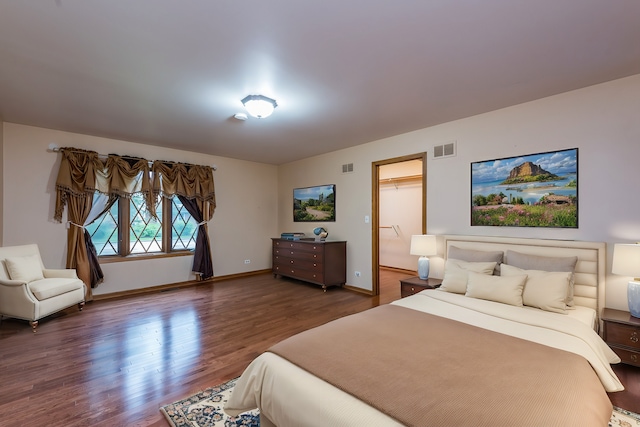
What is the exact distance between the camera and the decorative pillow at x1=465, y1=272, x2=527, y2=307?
2.43 meters

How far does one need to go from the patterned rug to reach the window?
359 centimetres

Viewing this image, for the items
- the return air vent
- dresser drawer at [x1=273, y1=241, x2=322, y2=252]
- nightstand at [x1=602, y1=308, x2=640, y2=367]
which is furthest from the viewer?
dresser drawer at [x1=273, y1=241, x2=322, y2=252]

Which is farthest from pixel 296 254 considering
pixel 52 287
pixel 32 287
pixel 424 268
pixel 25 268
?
pixel 25 268

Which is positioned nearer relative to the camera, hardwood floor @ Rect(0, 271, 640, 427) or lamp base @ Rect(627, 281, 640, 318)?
hardwood floor @ Rect(0, 271, 640, 427)

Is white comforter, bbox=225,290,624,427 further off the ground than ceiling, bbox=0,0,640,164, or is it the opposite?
ceiling, bbox=0,0,640,164

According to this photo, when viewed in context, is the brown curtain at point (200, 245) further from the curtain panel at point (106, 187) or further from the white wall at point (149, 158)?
the white wall at point (149, 158)

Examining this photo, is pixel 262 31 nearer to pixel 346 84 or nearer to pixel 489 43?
pixel 346 84

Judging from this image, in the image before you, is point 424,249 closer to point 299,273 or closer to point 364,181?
point 364,181

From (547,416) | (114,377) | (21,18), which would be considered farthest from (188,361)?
(21,18)

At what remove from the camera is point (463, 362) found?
148 cm

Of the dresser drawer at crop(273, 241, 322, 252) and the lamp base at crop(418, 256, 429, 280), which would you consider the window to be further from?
the lamp base at crop(418, 256, 429, 280)

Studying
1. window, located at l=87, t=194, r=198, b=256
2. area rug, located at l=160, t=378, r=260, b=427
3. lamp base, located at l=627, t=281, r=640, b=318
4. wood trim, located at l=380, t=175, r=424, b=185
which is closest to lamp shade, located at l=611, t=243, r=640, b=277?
lamp base, located at l=627, t=281, r=640, b=318

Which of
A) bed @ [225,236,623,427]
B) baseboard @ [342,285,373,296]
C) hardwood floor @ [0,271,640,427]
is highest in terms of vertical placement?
bed @ [225,236,623,427]

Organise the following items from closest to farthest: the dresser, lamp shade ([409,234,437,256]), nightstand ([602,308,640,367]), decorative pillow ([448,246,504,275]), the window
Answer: nightstand ([602,308,640,367]) < decorative pillow ([448,246,504,275]) < lamp shade ([409,234,437,256]) < the window < the dresser
